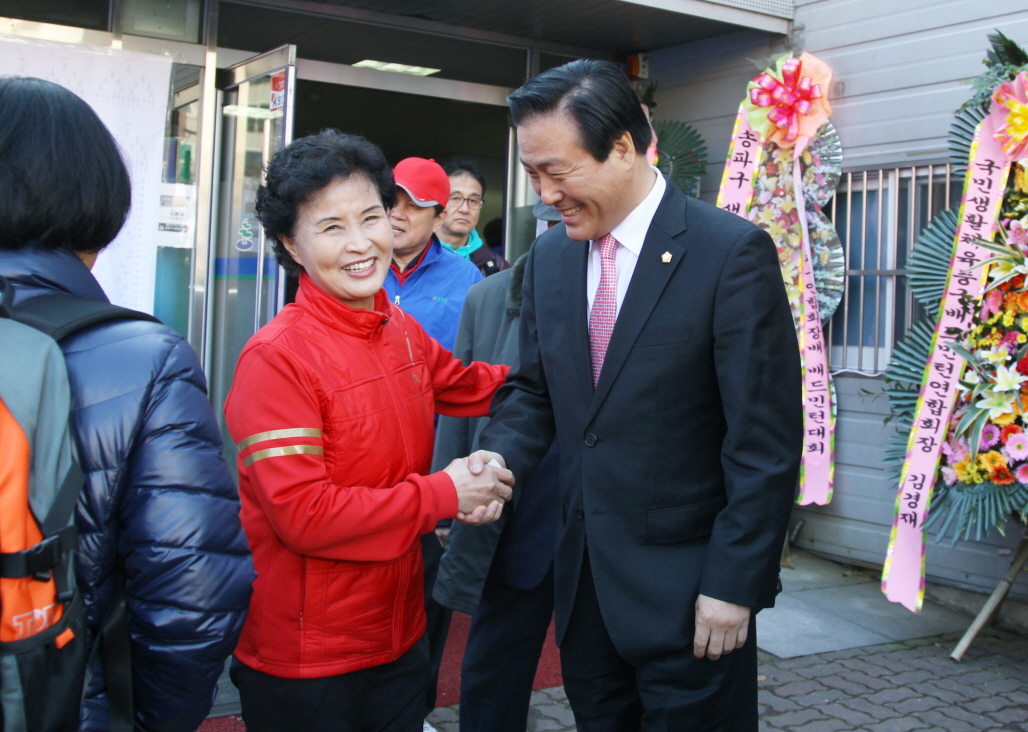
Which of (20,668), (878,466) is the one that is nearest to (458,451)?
(20,668)

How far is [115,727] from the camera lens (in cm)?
150

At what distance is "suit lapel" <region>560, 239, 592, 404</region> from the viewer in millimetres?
2193

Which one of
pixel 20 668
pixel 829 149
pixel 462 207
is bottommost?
pixel 20 668

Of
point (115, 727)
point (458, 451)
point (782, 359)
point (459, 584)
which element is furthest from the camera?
point (458, 451)

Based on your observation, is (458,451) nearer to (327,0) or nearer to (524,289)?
(524,289)

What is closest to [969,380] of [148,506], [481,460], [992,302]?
[992,302]

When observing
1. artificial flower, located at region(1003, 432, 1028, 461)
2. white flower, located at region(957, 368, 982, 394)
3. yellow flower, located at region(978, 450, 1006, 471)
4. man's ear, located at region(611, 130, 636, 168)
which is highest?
man's ear, located at region(611, 130, 636, 168)

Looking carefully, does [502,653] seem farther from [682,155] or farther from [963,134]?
[682,155]

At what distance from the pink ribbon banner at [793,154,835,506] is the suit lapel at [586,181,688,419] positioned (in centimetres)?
364

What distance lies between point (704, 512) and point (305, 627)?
91 centimetres

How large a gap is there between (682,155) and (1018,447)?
9.92ft

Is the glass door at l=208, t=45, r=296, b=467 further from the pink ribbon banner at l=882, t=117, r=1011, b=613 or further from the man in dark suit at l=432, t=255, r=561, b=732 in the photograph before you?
the pink ribbon banner at l=882, t=117, r=1011, b=613

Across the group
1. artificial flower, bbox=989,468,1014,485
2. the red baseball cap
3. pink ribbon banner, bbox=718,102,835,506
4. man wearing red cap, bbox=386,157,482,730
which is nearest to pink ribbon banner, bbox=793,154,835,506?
pink ribbon banner, bbox=718,102,835,506

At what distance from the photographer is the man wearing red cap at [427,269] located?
11.5 feet
